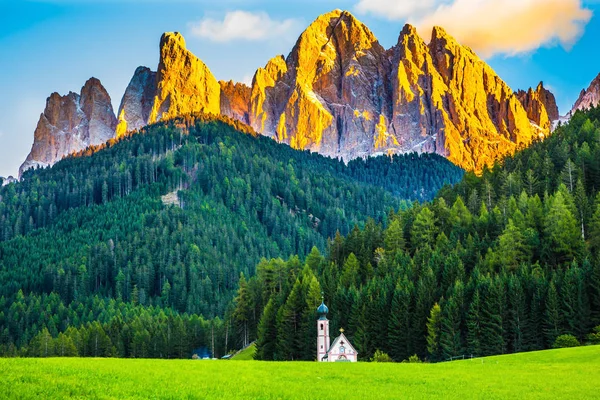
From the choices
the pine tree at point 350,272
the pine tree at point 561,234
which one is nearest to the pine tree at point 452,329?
the pine tree at point 561,234

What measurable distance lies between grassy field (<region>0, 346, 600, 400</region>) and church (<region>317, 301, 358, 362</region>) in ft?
102

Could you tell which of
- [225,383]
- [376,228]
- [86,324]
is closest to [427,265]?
[376,228]

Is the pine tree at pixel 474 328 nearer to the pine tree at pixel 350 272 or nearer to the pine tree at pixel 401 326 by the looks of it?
the pine tree at pixel 401 326

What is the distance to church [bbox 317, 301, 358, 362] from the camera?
288 ft

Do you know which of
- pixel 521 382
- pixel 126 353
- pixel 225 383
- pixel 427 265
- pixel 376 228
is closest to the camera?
pixel 225 383

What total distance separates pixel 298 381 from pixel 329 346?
169 ft

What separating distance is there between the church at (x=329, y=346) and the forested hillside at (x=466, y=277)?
325 cm

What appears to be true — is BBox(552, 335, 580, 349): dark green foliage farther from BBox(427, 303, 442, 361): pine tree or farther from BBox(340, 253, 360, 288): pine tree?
BBox(340, 253, 360, 288): pine tree

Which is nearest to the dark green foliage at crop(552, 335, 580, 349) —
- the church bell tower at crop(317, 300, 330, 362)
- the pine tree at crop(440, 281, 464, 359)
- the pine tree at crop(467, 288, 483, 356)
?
the pine tree at crop(467, 288, 483, 356)

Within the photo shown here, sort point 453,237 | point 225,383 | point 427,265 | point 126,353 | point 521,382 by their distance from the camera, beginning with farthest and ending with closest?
point 126,353 < point 453,237 < point 427,265 < point 521,382 < point 225,383

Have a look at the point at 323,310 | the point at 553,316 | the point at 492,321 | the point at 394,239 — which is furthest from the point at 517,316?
the point at 394,239

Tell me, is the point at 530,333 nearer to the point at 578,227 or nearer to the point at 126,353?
the point at 578,227

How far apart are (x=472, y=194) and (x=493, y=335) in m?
50.9

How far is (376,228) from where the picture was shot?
5030 inches
